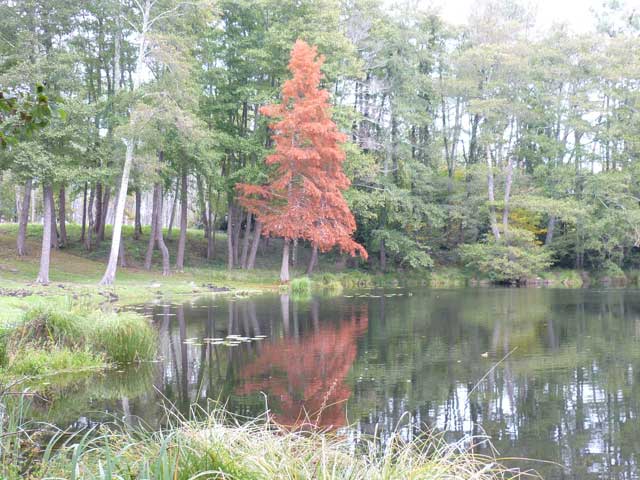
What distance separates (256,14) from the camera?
30219mm

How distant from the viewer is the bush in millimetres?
9375

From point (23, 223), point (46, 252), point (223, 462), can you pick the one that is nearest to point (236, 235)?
point (23, 223)

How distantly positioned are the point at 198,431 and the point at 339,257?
31.4m

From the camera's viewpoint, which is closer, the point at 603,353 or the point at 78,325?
the point at 78,325

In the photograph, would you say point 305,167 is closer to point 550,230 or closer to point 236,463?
point 550,230

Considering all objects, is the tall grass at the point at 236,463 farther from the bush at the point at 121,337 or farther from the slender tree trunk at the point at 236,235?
the slender tree trunk at the point at 236,235

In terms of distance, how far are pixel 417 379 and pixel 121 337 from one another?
4.48m

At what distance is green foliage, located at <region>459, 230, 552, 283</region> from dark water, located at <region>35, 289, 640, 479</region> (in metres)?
14.7

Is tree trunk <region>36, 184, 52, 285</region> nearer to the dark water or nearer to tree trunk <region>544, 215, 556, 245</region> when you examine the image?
the dark water

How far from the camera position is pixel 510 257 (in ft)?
104

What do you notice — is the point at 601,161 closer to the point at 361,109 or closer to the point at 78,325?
the point at 361,109

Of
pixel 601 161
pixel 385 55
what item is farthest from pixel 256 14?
pixel 601 161

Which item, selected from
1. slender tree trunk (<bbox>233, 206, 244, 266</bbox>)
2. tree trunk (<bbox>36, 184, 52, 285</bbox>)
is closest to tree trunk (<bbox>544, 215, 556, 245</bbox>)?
slender tree trunk (<bbox>233, 206, 244, 266</bbox>)

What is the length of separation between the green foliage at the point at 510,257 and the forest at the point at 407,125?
0.12 meters
